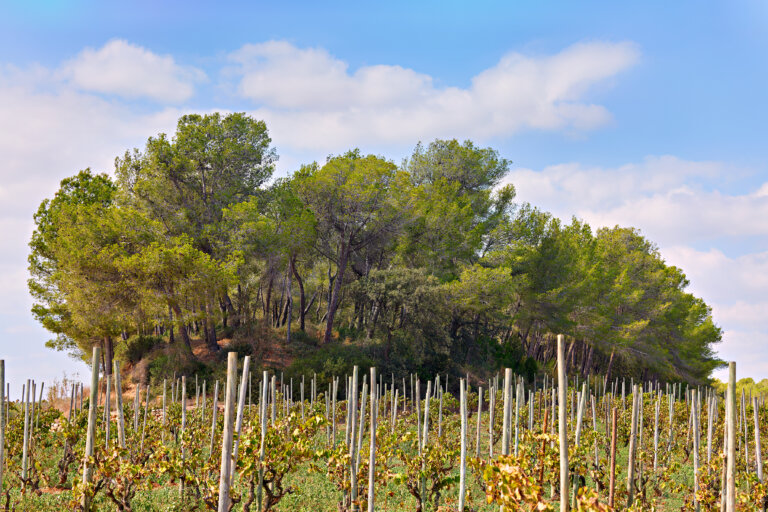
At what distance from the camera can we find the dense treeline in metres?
25.8

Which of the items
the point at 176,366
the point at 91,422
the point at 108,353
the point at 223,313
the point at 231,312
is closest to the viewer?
the point at 91,422

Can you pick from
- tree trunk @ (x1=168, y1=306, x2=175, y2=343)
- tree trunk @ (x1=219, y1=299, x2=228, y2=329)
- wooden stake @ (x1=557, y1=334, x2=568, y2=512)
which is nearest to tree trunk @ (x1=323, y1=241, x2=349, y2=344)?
tree trunk @ (x1=219, y1=299, x2=228, y2=329)

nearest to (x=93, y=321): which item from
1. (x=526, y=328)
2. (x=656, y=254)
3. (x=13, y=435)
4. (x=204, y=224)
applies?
(x=204, y=224)

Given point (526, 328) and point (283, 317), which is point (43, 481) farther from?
point (526, 328)

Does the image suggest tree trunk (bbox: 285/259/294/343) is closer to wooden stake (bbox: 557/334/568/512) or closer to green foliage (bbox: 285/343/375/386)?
green foliage (bbox: 285/343/375/386)

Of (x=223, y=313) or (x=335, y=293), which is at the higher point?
(x=335, y=293)

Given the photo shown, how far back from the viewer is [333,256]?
108 ft

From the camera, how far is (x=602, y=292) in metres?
39.9

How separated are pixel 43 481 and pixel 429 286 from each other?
20.9m

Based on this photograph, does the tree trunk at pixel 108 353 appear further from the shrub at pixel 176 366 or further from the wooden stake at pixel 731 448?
the wooden stake at pixel 731 448

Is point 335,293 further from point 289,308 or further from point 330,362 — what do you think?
point 330,362

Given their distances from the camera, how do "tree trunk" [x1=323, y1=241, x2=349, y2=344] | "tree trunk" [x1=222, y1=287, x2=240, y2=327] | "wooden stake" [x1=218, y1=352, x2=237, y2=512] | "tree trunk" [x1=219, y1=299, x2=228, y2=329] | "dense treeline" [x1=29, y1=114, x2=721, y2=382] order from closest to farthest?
1. "wooden stake" [x1=218, y1=352, x2=237, y2=512]
2. "dense treeline" [x1=29, y1=114, x2=721, y2=382]
3. "tree trunk" [x1=323, y1=241, x2=349, y2=344]
4. "tree trunk" [x1=219, y1=299, x2=228, y2=329]
5. "tree trunk" [x1=222, y1=287, x2=240, y2=327]

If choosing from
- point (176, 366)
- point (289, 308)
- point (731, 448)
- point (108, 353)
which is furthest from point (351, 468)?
point (289, 308)

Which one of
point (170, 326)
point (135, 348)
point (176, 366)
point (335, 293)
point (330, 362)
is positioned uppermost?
point (335, 293)
